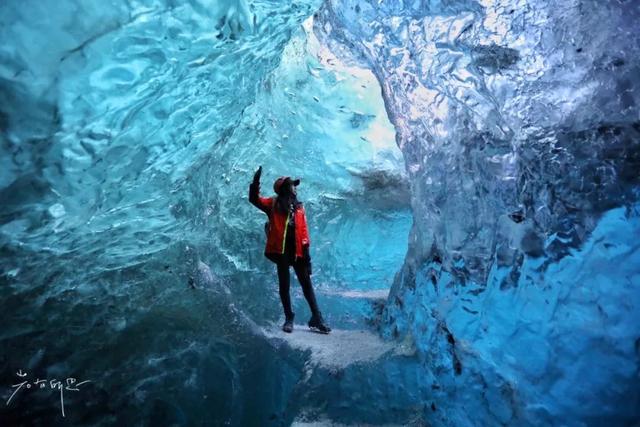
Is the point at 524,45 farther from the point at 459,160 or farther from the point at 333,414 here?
the point at 333,414

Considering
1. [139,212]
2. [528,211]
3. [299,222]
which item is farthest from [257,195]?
[528,211]

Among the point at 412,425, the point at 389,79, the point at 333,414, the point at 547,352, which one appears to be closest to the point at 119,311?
the point at 333,414

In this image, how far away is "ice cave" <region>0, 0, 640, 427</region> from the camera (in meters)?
2.28

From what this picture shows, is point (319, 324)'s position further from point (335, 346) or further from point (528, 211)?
point (528, 211)

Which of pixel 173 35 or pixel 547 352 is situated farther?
pixel 173 35

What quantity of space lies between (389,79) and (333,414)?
10.7ft

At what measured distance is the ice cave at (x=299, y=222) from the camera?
2.28 meters

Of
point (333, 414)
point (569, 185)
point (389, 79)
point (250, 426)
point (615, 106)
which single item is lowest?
point (250, 426)

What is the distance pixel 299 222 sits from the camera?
423 cm

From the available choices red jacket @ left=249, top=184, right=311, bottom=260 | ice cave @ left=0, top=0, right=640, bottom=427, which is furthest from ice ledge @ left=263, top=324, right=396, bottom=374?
red jacket @ left=249, top=184, right=311, bottom=260

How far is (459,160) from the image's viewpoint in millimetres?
3307

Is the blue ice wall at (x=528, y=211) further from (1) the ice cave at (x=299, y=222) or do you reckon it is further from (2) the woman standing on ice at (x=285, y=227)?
(2) the woman standing on ice at (x=285, y=227)

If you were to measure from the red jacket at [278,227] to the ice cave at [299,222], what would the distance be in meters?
0.07

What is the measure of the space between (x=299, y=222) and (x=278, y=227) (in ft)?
0.71
